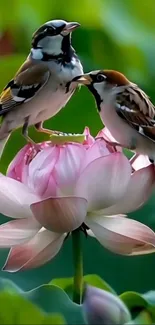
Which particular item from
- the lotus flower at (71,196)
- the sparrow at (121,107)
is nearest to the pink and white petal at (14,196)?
the lotus flower at (71,196)

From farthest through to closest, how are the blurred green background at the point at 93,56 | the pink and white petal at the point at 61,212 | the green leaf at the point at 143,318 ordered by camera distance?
the blurred green background at the point at 93,56
the green leaf at the point at 143,318
the pink and white petal at the point at 61,212

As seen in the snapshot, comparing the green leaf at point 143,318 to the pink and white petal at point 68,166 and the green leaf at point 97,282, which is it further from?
the pink and white petal at point 68,166

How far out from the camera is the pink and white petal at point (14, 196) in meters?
0.52

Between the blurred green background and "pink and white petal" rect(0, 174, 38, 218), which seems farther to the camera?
the blurred green background

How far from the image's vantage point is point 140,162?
0.59 m

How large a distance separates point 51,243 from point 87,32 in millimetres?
305

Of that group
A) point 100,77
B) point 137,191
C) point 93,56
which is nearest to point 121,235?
point 137,191

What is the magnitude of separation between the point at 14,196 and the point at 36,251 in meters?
0.07

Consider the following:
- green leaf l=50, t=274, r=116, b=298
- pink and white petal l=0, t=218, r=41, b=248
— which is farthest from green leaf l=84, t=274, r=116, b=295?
pink and white petal l=0, t=218, r=41, b=248

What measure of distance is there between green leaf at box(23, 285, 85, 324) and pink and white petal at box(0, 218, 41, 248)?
0.08 m

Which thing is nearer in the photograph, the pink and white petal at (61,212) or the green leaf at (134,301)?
the pink and white petal at (61,212)

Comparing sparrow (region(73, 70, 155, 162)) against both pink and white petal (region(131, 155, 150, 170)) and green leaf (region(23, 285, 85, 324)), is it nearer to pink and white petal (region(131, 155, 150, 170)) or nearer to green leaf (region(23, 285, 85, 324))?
pink and white petal (region(131, 155, 150, 170))

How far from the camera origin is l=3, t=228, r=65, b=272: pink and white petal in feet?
1.81

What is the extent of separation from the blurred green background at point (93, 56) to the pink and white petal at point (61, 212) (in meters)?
0.19
